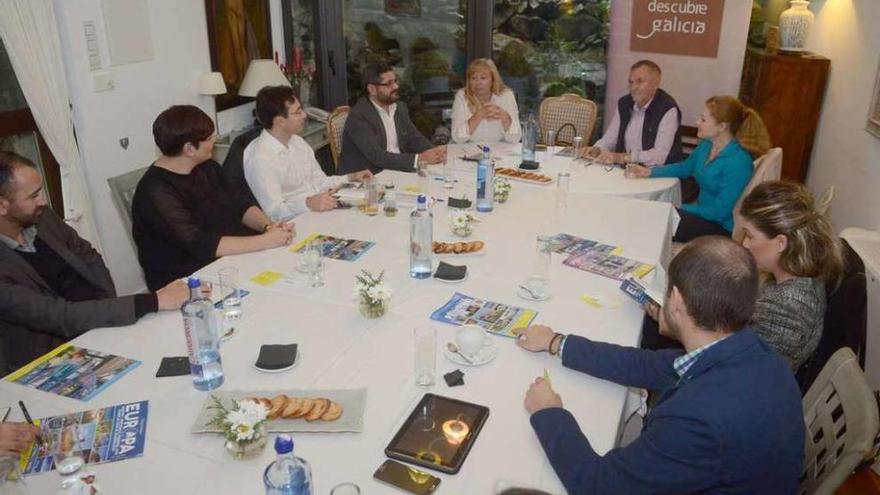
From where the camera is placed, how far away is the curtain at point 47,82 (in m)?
3.25

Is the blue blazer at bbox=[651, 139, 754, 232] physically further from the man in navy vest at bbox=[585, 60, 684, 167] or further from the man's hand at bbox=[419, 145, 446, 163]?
the man's hand at bbox=[419, 145, 446, 163]

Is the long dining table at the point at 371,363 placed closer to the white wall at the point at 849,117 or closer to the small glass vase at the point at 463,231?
the small glass vase at the point at 463,231

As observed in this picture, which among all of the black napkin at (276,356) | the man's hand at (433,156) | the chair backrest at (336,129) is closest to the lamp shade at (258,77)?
the chair backrest at (336,129)

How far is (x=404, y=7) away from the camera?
20.2 ft

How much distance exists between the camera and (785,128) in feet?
17.2

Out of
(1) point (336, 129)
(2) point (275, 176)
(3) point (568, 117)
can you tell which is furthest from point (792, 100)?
(2) point (275, 176)

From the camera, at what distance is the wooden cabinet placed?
5074 millimetres

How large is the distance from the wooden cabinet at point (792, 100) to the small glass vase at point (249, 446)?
5.00m

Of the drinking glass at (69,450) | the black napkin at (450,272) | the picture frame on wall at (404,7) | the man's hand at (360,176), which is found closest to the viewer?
the drinking glass at (69,450)

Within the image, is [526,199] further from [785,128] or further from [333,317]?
[785,128]

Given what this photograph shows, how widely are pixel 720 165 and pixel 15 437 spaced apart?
3.57 m

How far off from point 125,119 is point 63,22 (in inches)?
25.0

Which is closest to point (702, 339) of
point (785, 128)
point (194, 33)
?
point (194, 33)

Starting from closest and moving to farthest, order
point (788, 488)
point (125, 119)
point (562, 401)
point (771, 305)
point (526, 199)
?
point (788, 488)
point (562, 401)
point (771, 305)
point (526, 199)
point (125, 119)
